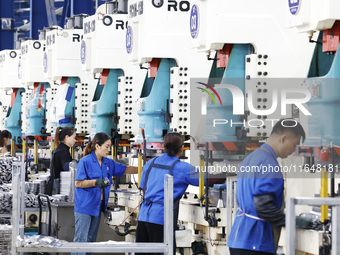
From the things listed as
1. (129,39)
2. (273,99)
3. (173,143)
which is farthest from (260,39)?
(129,39)

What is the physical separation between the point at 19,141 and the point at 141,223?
11.5m

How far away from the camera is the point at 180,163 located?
7512mm

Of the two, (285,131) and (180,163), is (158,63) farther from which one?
(285,131)

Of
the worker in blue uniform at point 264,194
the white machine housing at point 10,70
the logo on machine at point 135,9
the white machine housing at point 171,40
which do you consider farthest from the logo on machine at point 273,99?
the white machine housing at point 10,70

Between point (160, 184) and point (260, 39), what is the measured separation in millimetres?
1625

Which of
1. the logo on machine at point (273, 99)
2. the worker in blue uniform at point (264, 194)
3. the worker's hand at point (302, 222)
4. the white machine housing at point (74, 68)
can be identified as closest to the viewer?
the worker's hand at point (302, 222)

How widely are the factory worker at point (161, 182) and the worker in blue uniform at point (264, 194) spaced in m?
1.86

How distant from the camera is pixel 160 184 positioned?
750 centimetres

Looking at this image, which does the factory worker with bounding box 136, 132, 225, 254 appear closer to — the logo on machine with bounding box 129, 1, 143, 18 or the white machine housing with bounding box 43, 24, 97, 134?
the logo on machine with bounding box 129, 1, 143, 18

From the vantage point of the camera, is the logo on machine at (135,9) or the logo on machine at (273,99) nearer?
the logo on machine at (273,99)

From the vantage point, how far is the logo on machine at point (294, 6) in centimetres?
643

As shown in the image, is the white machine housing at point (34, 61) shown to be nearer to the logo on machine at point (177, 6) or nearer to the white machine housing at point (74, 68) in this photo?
the white machine housing at point (74, 68)

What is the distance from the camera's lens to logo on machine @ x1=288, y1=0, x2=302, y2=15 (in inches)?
253

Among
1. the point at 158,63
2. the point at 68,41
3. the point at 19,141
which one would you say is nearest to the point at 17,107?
the point at 19,141
